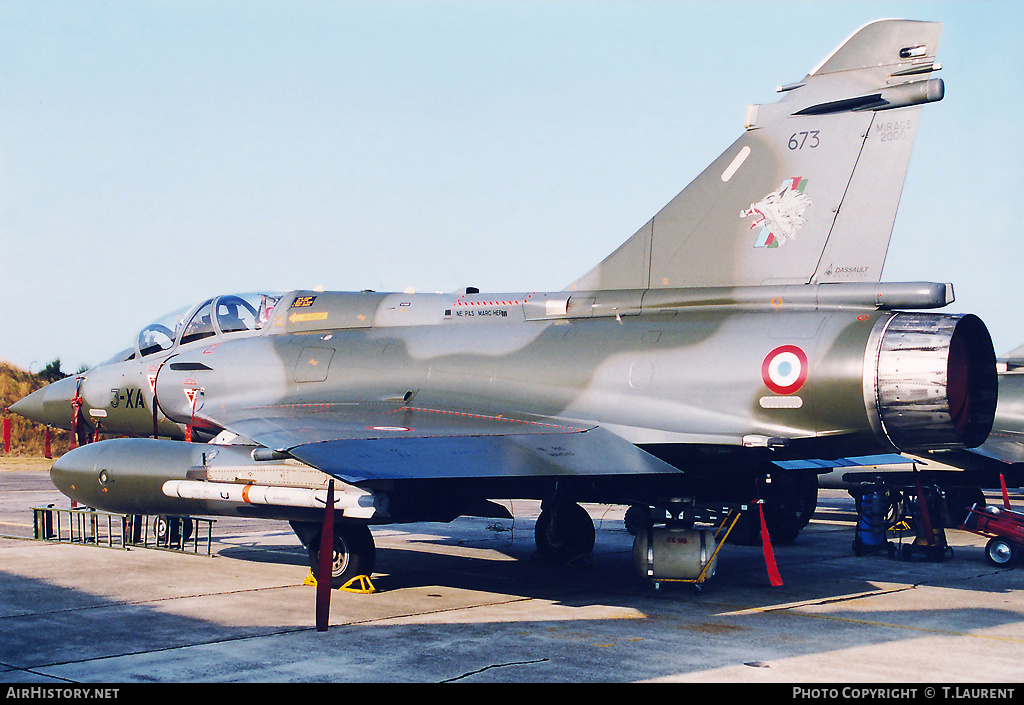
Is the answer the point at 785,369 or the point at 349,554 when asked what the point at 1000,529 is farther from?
the point at 349,554

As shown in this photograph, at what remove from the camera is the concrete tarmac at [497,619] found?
6.93 m

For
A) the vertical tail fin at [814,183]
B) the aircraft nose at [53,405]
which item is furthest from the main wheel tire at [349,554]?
the aircraft nose at [53,405]

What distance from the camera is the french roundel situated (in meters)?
8.84

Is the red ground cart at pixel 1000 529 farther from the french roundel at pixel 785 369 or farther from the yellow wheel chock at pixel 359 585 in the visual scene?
the yellow wheel chock at pixel 359 585

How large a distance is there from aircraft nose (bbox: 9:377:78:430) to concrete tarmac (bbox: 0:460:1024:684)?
190cm

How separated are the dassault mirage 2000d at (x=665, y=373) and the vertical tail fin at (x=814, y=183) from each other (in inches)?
0.9

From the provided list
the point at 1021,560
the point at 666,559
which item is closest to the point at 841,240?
the point at 666,559

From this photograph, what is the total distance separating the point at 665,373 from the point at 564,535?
4.13m

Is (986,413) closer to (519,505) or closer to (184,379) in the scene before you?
(184,379)

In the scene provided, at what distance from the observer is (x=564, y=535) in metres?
12.9

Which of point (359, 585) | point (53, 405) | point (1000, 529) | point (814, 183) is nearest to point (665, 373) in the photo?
point (814, 183)

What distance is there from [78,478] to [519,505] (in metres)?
13.3

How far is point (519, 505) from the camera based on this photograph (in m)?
23.4

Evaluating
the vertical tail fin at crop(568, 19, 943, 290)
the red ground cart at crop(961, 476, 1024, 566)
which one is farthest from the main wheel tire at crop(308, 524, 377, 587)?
the red ground cart at crop(961, 476, 1024, 566)
